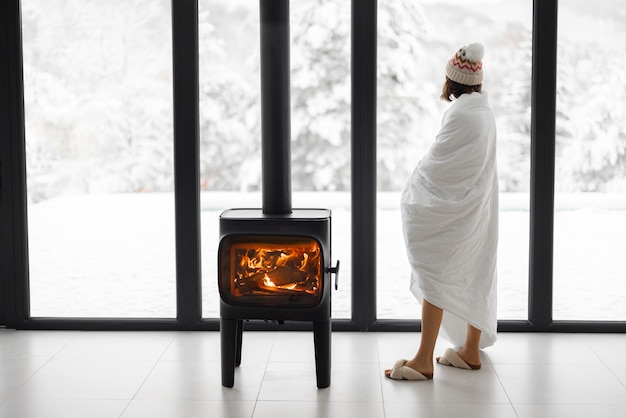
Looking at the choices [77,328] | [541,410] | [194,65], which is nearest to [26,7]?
[194,65]

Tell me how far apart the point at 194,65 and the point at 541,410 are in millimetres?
2199

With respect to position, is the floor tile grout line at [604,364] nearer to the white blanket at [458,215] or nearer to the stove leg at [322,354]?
the white blanket at [458,215]

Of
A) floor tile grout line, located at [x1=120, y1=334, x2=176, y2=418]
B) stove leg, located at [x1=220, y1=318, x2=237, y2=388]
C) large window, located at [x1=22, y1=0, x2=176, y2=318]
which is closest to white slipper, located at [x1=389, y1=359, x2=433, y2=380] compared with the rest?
stove leg, located at [x1=220, y1=318, x2=237, y2=388]

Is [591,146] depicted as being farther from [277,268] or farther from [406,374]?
[277,268]

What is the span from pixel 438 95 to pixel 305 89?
0.64 metres

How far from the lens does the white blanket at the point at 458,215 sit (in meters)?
3.27

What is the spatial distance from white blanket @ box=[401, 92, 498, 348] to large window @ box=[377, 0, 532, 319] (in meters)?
0.60

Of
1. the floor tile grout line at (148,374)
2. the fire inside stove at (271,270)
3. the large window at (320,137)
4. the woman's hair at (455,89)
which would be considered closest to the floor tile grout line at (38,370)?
the large window at (320,137)

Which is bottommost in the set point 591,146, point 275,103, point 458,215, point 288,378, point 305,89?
point 288,378

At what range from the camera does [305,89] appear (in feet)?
13.0

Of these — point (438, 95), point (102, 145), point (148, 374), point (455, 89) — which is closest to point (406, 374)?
point (148, 374)

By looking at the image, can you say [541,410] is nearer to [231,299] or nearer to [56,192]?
[231,299]

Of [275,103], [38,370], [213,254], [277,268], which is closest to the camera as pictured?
[277,268]

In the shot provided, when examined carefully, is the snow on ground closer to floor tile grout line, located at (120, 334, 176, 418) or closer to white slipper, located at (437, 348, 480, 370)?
floor tile grout line, located at (120, 334, 176, 418)
